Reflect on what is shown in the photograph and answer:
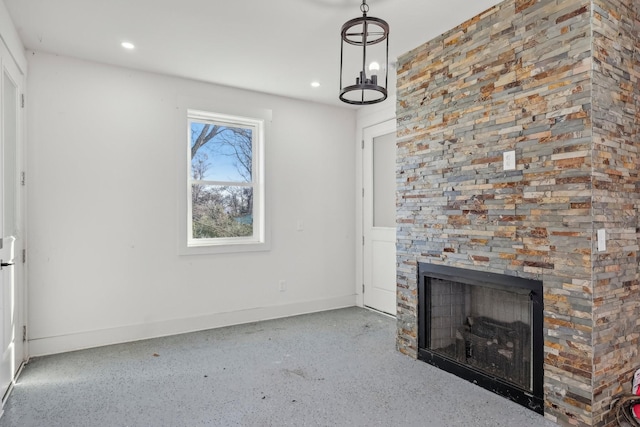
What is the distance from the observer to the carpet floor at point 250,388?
7.46 feet

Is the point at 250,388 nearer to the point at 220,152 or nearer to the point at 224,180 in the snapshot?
the point at 224,180

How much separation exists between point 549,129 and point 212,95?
10.2 feet

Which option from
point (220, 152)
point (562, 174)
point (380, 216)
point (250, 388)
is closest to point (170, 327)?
point (250, 388)

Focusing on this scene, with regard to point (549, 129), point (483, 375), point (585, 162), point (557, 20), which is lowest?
point (483, 375)

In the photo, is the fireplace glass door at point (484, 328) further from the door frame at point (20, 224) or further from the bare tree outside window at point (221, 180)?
the door frame at point (20, 224)

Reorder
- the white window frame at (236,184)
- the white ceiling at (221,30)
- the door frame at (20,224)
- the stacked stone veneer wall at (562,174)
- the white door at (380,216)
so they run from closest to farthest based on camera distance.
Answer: the stacked stone veneer wall at (562,174), the white ceiling at (221,30), the door frame at (20,224), the white window frame at (236,184), the white door at (380,216)

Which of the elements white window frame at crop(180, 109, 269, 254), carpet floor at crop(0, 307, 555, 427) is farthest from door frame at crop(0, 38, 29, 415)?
white window frame at crop(180, 109, 269, 254)

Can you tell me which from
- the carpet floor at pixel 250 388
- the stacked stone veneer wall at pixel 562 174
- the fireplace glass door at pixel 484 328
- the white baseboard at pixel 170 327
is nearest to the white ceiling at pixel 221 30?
the stacked stone veneer wall at pixel 562 174

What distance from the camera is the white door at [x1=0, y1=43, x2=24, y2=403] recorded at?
2.48 m

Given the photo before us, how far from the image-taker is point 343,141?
4.91 metres

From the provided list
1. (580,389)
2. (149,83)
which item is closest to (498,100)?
(580,389)

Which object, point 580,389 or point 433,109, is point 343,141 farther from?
point 580,389

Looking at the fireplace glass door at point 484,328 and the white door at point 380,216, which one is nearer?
the fireplace glass door at point 484,328

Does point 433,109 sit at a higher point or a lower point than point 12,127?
higher
